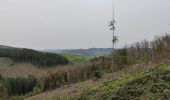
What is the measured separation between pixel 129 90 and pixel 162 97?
3.47 m

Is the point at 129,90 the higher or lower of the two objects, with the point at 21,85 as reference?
higher

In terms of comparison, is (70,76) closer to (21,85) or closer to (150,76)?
(21,85)

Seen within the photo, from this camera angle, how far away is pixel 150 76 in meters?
24.6

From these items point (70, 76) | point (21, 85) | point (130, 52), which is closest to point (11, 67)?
point (21, 85)

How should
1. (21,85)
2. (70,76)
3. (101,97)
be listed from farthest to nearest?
1. (21,85)
2. (70,76)
3. (101,97)

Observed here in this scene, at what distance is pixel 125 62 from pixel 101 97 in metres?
59.0

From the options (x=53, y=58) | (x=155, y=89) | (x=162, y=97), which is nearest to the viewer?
(x=162, y=97)

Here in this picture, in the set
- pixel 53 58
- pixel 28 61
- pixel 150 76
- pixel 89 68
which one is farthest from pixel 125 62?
pixel 28 61

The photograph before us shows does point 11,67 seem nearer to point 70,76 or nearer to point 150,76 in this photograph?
point 70,76

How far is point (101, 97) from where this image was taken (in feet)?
77.2

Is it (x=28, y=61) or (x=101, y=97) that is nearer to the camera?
(x=101, y=97)

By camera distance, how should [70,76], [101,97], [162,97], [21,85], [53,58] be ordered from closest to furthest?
[162,97], [101,97], [70,76], [21,85], [53,58]

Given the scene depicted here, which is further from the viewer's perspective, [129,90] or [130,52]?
[130,52]

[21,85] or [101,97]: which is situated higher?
[101,97]
